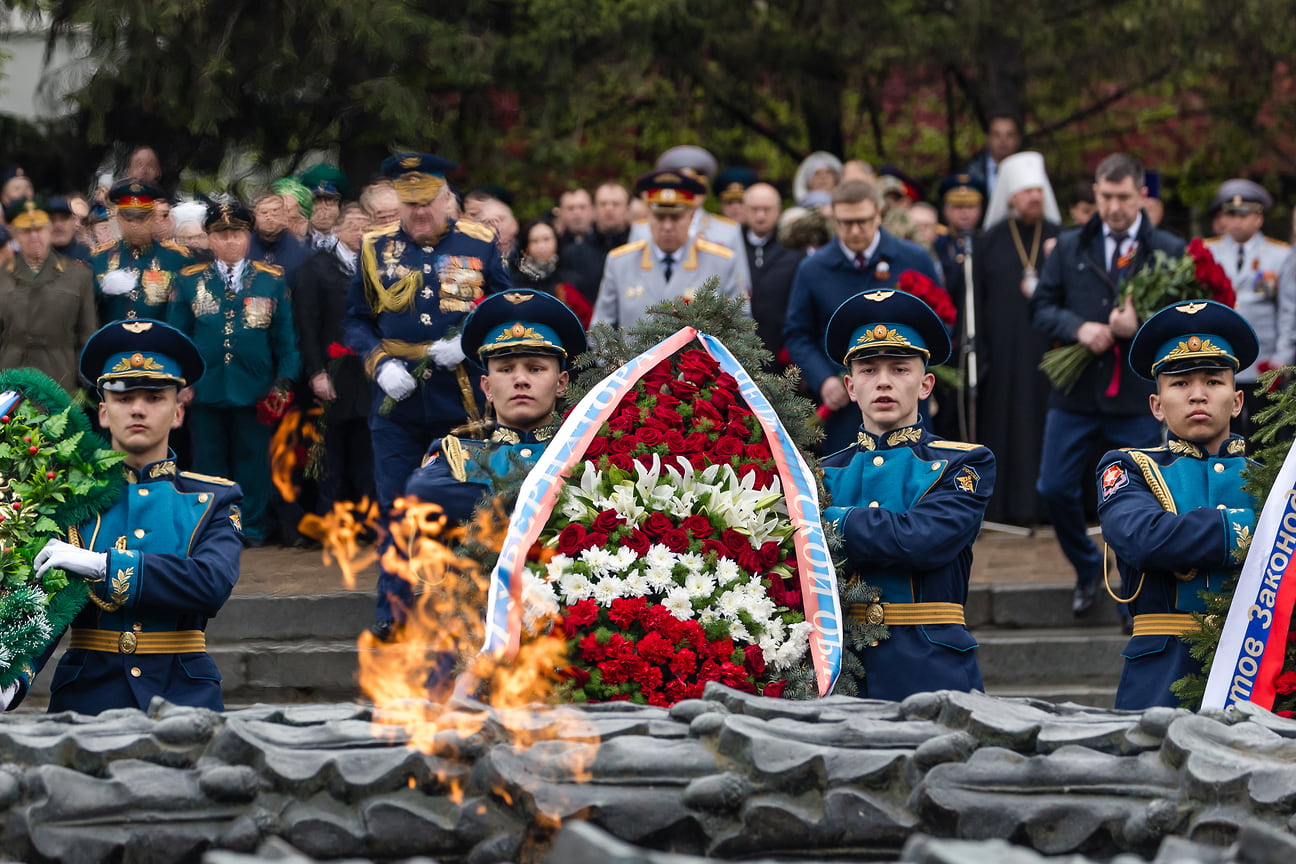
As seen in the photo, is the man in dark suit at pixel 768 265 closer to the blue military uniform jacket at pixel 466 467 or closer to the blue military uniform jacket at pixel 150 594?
the blue military uniform jacket at pixel 466 467

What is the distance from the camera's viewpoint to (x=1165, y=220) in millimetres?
13688

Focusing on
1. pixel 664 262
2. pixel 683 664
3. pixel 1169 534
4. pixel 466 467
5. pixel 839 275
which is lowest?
pixel 683 664

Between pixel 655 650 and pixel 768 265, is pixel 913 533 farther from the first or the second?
pixel 768 265

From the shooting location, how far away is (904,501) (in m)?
4.62

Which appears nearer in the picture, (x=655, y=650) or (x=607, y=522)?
(x=655, y=650)

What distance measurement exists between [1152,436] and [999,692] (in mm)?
1403

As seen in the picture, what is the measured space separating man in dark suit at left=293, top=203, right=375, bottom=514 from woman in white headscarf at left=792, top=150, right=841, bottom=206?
320 centimetres

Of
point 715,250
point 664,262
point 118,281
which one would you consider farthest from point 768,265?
point 118,281

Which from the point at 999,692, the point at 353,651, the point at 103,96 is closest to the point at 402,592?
the point at 353,651

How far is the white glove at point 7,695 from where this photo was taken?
407 centimetres

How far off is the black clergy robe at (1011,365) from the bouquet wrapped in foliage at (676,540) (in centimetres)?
552

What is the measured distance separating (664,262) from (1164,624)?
4.14 m

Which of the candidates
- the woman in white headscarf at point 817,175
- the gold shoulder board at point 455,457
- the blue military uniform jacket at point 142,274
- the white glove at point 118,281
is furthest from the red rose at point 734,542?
the woman in white headscarf at point 817,175

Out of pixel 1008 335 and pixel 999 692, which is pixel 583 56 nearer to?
pixel 1008 335
